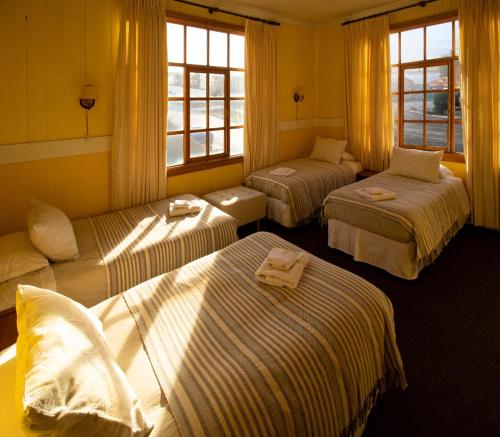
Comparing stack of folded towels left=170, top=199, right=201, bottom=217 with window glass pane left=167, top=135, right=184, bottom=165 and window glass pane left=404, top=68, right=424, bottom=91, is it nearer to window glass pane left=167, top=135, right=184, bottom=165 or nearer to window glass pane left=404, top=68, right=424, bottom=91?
window glass pane left=167, top=135, right=184, bottom=165

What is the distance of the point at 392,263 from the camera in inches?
120

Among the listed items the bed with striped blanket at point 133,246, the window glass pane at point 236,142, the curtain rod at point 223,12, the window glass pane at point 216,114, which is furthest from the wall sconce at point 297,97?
the bed with striped blanket at point 133,246

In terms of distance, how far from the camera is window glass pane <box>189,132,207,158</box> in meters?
4.12

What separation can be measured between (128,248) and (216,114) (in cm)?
237

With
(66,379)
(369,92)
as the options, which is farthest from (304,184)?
(66,379)

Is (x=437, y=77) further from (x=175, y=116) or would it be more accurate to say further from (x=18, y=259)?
(x=18, y=259)

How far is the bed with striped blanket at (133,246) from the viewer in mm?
2248

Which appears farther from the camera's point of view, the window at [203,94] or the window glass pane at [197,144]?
the window glass pane at [197,144]

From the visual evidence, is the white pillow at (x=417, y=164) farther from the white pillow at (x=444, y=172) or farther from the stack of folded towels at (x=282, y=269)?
the stack of folded towels at (x=282, y=269)

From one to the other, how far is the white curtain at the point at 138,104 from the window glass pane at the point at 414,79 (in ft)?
10.1

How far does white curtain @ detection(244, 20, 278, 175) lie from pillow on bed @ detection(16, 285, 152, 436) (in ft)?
11.7

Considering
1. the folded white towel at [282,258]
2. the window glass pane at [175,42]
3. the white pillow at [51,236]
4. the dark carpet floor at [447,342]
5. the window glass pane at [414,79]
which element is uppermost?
the window glass pane at [175,42]

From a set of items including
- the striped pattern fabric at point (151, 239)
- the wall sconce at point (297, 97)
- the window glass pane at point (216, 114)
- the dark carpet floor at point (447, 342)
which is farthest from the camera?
the wall sconce at point (297, 97)

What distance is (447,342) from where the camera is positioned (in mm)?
2232
